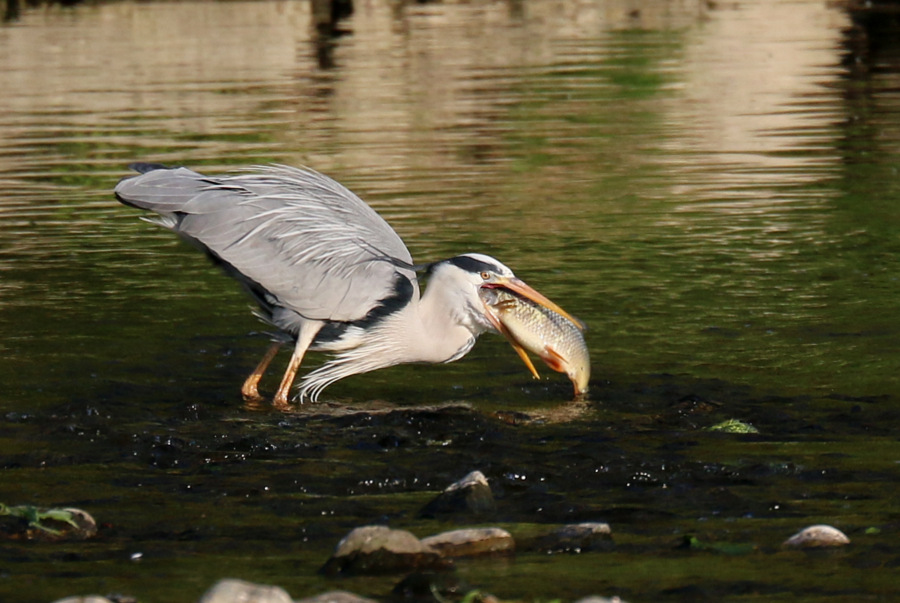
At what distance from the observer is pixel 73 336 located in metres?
8.90

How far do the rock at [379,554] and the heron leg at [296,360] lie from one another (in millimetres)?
2926

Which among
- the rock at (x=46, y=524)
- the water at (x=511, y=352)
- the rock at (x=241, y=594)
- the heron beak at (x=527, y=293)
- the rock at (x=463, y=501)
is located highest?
the rock at (x=241, y=594)

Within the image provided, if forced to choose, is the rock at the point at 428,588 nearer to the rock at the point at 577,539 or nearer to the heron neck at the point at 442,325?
the rock at the point at 577,539

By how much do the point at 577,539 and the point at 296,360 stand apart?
297 cm

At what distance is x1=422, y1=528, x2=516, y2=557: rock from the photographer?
16.0ft

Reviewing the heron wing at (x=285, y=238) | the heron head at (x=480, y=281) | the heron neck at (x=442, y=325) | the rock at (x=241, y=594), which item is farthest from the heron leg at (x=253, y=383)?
the rock at (x=241, y=594)

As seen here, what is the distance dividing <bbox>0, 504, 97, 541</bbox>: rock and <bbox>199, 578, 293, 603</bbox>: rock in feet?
4.56

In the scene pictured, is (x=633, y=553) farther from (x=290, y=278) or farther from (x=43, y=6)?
(x=43, y=6)

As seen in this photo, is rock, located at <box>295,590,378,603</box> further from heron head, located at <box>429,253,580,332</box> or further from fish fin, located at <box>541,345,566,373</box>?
heron head, located at <box>429,253,580,332</box>

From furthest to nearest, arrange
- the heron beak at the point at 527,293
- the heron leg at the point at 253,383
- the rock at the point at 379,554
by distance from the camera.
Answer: the heron leg at the point at 253,383 → the heron beak at the point at 527,293 → the rock at the point at 379,554

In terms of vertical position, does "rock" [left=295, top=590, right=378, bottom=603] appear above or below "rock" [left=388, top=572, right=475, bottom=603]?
above

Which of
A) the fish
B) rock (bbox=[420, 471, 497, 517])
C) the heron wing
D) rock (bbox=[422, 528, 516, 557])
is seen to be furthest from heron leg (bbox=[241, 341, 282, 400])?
rock (bbox=[422, 528, 516, 557])

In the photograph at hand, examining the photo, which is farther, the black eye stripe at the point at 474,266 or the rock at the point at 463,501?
the black eye stripe at the point at 474,266

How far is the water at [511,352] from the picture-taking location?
16.9 ft
